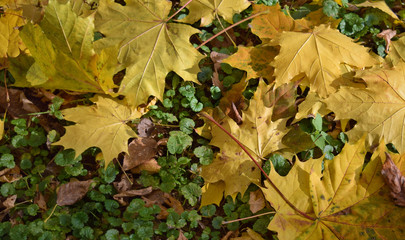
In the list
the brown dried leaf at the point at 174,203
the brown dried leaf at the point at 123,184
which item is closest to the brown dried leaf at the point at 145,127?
the brown dried leaf at the point at 123,184

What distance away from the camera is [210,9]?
2031 mm

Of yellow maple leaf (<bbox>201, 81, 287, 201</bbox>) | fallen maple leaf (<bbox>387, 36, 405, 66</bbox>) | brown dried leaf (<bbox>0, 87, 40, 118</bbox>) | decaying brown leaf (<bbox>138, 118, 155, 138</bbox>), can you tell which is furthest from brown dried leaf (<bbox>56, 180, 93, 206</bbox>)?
fallen maple leaf (<bbox>387, 36, 405, 66</bbox>)

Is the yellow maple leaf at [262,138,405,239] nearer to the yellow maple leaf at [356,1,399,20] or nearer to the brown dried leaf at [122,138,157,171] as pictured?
the brown dried leaf at [122,138,157,171]

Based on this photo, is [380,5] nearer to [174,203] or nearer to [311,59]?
[311,59]

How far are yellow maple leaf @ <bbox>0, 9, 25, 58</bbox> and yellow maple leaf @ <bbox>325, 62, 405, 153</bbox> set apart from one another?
1756mm

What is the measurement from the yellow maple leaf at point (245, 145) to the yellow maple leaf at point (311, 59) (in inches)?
6.1

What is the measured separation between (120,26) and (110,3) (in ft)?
0.47

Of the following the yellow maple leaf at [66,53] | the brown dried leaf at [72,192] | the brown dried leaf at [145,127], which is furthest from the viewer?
the brown dried leaf at [145,127]

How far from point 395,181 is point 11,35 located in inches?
85.9

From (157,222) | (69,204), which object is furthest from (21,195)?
(157,222)

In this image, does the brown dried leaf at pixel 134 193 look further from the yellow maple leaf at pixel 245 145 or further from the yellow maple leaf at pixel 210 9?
the yellow maple leaf at pixel 210 9

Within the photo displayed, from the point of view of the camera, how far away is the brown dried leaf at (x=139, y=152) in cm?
195

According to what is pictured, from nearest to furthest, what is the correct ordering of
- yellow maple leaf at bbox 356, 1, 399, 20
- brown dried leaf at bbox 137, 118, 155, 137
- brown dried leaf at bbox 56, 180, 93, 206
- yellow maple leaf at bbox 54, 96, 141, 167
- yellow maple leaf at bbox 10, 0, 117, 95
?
yellow maple leaf at bbox 10, 0, 117, 95 → yellow maple leaf at bbox 54, 96, 141, 167 → brown dried leaf at bbox 56, 180, 93, 206 → brown dried leaf at bbox 137, 118, 155, 137 → yellow maple leaf at bbox 356, 1, 399, 20

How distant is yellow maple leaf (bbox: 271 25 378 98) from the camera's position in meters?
1.83
